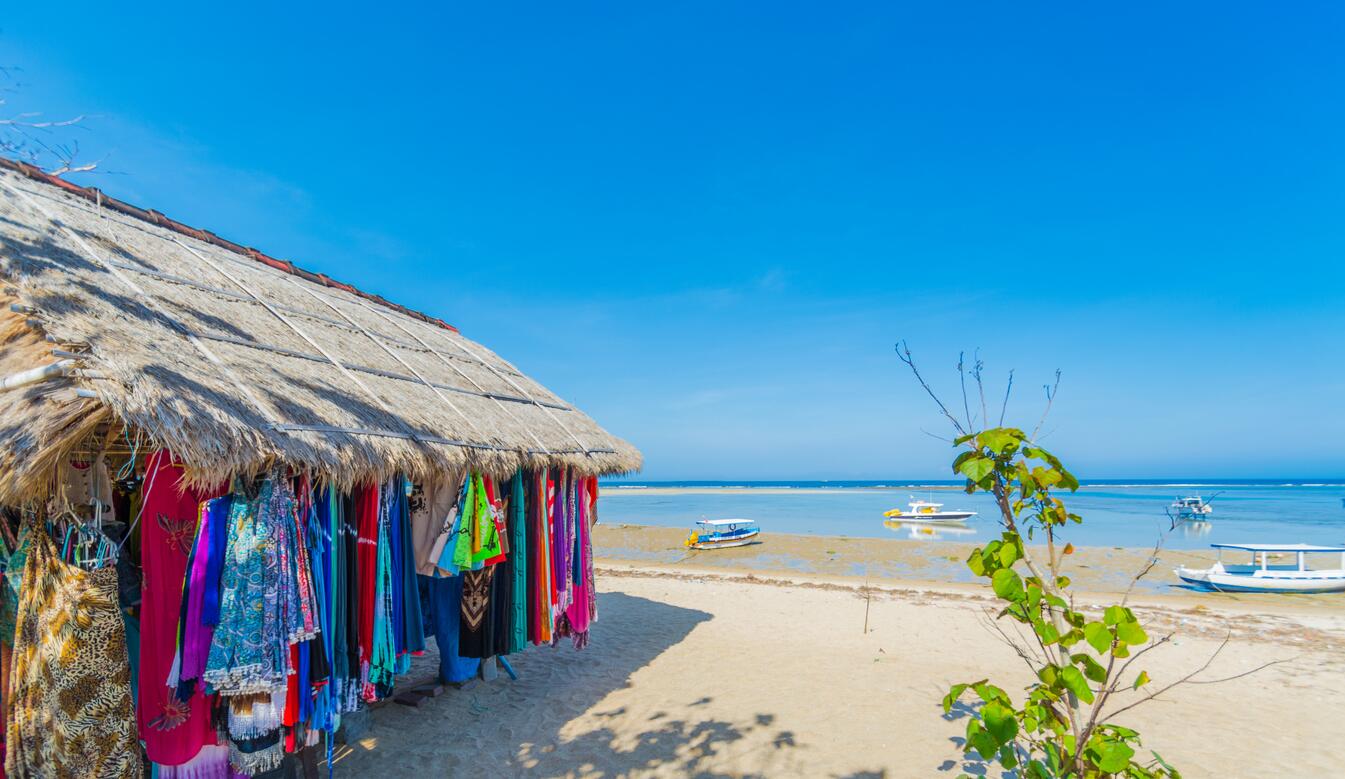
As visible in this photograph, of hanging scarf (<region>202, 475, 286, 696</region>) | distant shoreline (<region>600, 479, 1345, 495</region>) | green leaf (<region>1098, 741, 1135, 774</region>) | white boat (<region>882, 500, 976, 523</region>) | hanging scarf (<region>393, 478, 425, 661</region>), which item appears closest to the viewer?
green leaf (<region>1098, 741, 1135, 774</region>)

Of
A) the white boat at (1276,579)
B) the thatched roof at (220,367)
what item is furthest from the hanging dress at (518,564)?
the white boat at (1276,579)

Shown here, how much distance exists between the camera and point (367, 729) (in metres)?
4.66

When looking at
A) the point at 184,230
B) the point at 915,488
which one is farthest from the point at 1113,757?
the point at 915,488

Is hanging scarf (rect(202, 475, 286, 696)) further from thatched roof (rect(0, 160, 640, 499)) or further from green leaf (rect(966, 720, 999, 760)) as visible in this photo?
green leaf (rect(966, 720, 999, 760))

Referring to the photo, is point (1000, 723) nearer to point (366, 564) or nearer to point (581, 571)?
point (366, 564)

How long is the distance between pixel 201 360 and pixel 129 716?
1.72 m

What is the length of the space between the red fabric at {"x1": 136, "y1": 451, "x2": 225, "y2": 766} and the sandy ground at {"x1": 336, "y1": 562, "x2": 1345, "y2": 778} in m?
1.32

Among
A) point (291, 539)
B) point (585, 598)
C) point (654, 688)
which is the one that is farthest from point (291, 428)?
point (654, 688)

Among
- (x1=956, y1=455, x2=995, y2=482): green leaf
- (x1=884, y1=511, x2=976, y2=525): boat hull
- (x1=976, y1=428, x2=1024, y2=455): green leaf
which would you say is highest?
(x1=976, y1=428, x2=1024, y2=455): green leaf

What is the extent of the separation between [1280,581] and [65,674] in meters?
17.7

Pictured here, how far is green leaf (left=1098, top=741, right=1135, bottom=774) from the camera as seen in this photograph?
6.12 feet

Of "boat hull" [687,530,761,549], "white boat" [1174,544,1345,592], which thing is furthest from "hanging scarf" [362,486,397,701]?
"boat hull" [687,530,761,549]

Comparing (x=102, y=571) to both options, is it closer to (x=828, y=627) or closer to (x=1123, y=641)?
(x=1123, y=641)

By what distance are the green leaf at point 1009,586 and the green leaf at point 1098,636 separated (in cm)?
19
